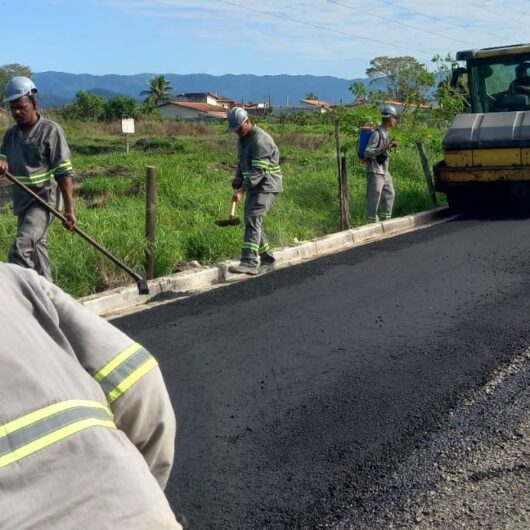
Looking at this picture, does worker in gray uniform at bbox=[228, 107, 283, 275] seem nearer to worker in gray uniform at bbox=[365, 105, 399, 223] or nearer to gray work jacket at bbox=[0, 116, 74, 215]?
gray work jacket at bbox=[0, 116, 74, 215]

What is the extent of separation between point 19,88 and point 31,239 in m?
1.12

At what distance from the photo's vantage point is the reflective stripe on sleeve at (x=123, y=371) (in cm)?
148

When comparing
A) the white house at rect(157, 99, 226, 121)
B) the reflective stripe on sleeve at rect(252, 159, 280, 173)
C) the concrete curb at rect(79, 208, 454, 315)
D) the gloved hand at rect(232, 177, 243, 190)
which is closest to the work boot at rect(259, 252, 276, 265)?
the concrete curb at rect(79, 208, 454, 315)

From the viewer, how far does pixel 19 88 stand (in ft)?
21.2

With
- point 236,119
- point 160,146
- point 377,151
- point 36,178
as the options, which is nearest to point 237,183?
point 236,119

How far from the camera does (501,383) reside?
16.9ft

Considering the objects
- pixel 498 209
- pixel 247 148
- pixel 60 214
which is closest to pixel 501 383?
pixel 60 214

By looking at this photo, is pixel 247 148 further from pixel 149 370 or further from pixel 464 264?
pixel 149 370

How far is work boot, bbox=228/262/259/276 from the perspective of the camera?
8.77m

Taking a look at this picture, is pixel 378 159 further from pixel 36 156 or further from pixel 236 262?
pixel 36 156

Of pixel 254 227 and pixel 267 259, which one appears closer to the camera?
pixel 254 227

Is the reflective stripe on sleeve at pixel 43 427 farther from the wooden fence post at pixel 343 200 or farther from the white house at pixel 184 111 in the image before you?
the white house at pixel 184 111

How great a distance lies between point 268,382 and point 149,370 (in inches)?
149

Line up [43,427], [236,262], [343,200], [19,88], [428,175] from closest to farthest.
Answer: [43,427], [19,88], [236,262], [343,200], [428,175]
